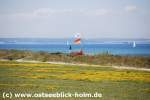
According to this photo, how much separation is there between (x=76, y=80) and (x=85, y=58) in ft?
31.0

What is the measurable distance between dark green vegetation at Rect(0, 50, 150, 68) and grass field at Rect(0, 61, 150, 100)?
9.82 feet

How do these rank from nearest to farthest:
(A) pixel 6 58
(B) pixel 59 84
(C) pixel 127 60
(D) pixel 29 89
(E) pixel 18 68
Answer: (D) pixel 29 89 → (B) pixel 59 84 → (E) pixel 18 68 → (C) pixel 127 60 → (A) pixel 6 58

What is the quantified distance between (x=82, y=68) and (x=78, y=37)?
452 centimetres

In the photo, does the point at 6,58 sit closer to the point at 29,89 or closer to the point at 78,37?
the point at 78,37

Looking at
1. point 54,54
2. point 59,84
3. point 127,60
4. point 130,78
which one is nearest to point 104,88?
point 59,84

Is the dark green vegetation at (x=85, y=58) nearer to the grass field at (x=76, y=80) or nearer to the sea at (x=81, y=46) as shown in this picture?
the sea at (x=81, y=46)

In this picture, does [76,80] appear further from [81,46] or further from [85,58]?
[81,46]

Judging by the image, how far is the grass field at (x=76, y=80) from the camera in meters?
16.6

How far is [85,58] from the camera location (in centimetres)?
2966

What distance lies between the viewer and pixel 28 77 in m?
20.9

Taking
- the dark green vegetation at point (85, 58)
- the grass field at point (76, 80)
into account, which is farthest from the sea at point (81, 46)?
the grass field at point (76, 80)

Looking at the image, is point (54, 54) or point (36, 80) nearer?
point (36, 80)

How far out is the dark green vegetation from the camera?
2720 centimetres

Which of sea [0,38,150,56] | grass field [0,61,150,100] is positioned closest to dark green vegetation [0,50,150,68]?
sea [0,38,150,56]
